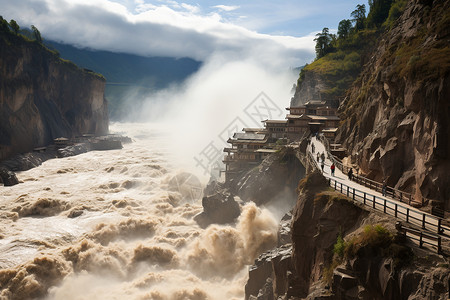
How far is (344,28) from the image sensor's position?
117500mm

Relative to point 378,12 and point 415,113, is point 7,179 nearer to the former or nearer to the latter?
point 415,113

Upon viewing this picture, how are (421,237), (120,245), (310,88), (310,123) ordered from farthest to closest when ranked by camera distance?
1. (310,88)
2. (310,123)
3. (120,245)
4. (421,237)

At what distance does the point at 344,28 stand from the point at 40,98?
102979 mm

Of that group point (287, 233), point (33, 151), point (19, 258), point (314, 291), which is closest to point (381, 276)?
point (314, 291)

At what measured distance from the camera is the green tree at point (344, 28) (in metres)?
117

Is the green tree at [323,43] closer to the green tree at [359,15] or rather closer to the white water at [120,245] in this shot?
the green tree at [359,15]

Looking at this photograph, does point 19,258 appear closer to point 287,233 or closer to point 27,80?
point 287,233

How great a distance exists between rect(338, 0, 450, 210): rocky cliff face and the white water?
58.9 ft

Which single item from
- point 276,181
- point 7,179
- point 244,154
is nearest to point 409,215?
point 276,181

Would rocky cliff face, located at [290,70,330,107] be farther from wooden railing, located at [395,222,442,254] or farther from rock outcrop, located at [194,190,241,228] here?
wooden railing, located at [395,222,442,254]

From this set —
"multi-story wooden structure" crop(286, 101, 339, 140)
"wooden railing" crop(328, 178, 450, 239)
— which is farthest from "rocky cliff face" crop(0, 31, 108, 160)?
"wooden railing" crop(328, 178, 450, 239)

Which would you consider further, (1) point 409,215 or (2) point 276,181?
(2) point 276,181

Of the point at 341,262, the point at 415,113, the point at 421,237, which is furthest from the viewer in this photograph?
the point at 415,113

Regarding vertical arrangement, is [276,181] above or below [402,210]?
below
